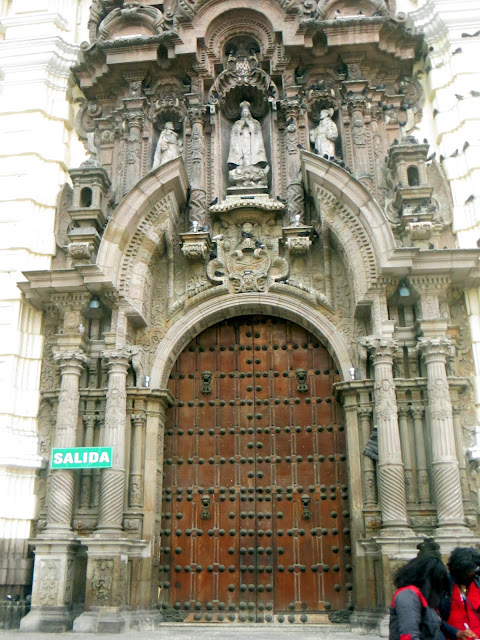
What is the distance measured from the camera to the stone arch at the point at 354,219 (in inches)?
388

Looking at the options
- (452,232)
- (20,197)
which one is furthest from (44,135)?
(452,232)

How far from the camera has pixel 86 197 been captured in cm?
1089

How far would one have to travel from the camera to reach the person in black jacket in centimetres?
391

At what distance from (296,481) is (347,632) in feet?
7.09

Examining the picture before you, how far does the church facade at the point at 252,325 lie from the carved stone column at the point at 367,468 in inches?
1.1

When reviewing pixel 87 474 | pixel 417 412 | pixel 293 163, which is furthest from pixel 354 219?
pixel 87 474

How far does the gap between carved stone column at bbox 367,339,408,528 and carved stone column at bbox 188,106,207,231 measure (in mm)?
3490

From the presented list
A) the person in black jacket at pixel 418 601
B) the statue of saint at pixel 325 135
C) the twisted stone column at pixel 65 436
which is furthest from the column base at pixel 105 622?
the statue of saint at pixel 325 135

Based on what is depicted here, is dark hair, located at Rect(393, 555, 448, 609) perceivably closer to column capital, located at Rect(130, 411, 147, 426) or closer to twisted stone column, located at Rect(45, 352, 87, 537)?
twisted stone column, located at Rect(45, 352, 87, 537)

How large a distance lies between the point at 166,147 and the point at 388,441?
20.0 feet

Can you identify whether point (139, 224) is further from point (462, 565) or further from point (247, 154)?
point (462, 565)

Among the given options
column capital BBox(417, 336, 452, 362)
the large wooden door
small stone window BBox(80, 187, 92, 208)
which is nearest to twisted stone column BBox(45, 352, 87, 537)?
the large wooden door

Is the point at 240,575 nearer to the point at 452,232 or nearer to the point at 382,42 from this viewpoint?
the point at 452,232

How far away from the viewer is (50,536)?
29.7ft
